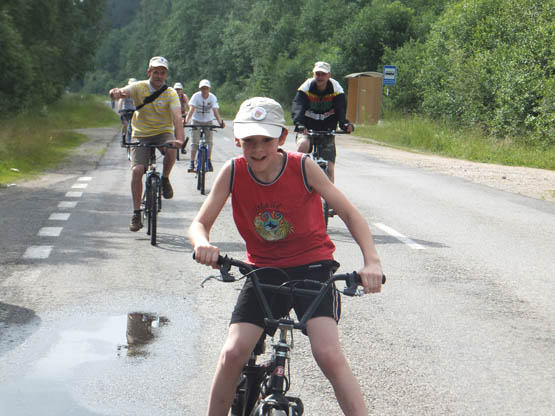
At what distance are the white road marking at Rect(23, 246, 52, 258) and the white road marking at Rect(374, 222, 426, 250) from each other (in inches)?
160

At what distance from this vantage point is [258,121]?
3.33 meters

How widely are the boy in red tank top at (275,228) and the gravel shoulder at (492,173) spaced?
40.0ft

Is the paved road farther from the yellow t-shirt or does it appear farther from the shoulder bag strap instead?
the shoulder bag strap

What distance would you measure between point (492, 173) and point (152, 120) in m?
11.8

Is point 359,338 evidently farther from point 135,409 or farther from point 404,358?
point 135,409

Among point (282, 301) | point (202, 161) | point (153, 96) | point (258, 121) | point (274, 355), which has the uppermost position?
point (258, 121)

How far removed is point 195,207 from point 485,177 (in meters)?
8.45

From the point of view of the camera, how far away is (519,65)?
93.0 ft

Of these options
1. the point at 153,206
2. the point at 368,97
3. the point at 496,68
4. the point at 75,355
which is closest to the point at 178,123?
the point at 153,206

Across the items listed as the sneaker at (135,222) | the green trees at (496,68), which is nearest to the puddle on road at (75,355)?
the sneaker at (135,222)

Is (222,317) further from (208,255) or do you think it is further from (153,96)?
(153,96)

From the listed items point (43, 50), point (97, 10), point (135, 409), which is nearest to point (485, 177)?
point (135, 409)

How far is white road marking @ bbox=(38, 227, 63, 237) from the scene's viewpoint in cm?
985

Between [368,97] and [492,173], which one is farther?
[368,97]
